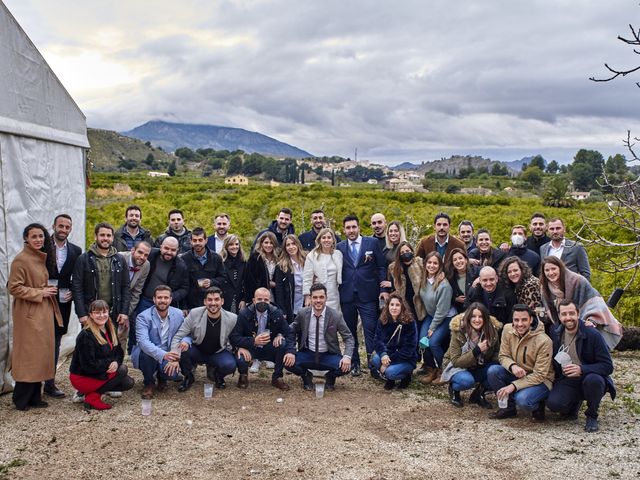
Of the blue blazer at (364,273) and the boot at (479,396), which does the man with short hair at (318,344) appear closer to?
the blue blazer at (364,273)

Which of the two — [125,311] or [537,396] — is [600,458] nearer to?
[537,396]

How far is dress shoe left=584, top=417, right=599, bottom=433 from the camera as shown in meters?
5.11

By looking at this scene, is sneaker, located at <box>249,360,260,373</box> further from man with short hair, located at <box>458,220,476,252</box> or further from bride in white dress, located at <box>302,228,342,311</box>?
man with short hair, located at <box>458,220,476,252</box>

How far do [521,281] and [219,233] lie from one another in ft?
11.7

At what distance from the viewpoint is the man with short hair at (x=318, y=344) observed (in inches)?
248

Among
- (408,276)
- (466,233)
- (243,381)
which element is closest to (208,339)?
(243,381)

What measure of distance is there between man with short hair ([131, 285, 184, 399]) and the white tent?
4.31 ft

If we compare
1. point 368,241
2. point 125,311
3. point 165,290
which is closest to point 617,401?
point 368,241

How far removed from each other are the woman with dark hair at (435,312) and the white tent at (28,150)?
439cm

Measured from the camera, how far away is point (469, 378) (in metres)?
5.82

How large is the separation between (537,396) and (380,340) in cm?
176

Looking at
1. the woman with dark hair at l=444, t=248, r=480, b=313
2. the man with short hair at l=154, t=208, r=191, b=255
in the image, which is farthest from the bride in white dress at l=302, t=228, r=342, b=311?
the man with short hair at l=154, t=208, r=191, b=255

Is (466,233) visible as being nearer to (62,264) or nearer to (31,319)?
(62,264)

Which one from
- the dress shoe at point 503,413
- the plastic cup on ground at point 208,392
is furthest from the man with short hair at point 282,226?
the dress shoe at point 503,413
